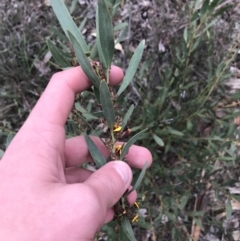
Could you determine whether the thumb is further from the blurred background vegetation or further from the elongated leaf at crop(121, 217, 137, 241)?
the blurred background vegetation

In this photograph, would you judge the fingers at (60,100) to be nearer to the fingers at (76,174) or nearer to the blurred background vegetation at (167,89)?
the fingers at (76,174)

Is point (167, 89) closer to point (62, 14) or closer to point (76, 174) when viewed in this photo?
point (76, 174)

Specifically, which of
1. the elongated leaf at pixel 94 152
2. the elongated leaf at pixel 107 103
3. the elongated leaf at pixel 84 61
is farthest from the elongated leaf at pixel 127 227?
the elongated leaf at pixel 84 61

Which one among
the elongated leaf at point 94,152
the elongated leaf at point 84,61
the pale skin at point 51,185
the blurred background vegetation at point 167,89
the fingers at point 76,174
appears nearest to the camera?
the elongated leaf at point 84,61

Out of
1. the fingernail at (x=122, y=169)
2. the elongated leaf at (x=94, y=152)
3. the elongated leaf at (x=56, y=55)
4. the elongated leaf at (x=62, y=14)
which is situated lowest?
the fingernail at (x=122, y=169)

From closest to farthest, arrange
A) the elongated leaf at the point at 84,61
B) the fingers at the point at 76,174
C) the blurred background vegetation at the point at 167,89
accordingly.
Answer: the elongated leaf at the point at 84,61 < the fingers at the point at 76,174 < the blurred background vegetation at the point at 167,89

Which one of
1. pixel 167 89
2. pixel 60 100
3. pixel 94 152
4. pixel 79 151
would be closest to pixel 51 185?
pixel 94 152

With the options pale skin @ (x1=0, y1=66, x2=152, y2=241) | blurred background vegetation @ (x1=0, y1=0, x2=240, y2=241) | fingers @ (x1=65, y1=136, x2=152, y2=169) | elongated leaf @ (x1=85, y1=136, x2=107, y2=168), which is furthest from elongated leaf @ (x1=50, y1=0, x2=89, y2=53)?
blurred background vegetation @ (x1=0, y1=0, x2=240, y2=241)
